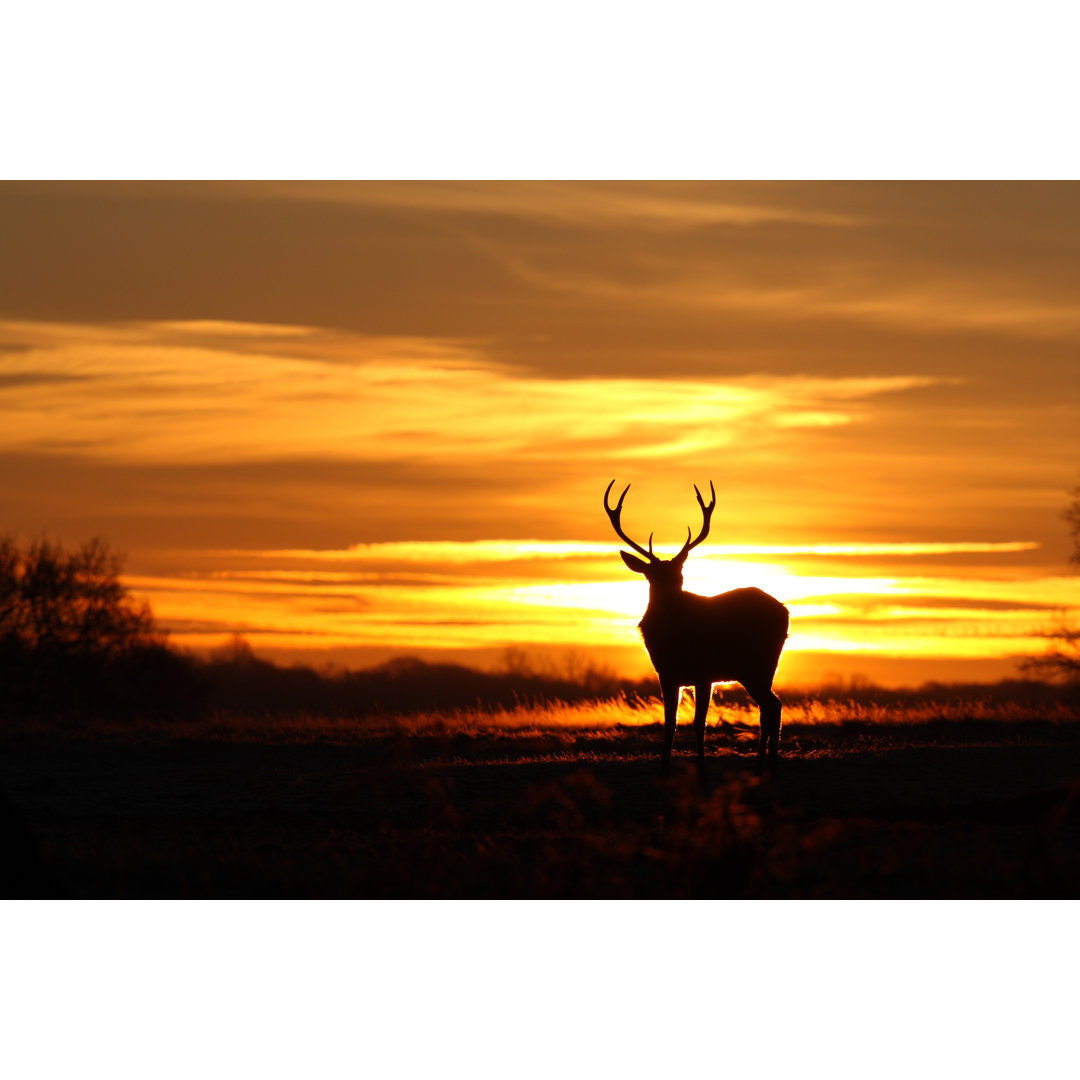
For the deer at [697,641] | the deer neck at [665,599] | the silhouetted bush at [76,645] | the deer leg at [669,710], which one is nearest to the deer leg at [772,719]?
the deer at [697,641]

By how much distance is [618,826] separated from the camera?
12930 millimetres

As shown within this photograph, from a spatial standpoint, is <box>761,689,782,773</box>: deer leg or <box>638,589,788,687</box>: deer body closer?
<box>761,689,782,773</box>: deer leg

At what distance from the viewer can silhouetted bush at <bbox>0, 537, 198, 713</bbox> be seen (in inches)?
1737

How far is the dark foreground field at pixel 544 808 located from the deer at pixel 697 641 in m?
0.68

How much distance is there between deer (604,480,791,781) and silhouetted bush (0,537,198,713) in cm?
3161

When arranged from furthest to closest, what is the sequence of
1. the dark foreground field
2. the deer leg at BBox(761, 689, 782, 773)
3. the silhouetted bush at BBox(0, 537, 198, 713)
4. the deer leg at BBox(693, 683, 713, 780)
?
the silhouetted bush at BBox(0, 537, 198, 713), the deer leg at BBox(761, 689, 782, 773), the deer leg at BBox(693, 683, 713, 780), the dark foreground field

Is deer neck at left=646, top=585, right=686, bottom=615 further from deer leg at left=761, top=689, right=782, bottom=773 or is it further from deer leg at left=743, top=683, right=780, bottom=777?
deer leg at left=761, top=689, right=782, bottom=773

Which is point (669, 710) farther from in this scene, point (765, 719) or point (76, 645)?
point (76, 645)

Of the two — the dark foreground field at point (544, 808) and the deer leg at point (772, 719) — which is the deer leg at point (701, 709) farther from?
the deer leg at point (772, 719)

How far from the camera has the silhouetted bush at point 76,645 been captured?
44125mm

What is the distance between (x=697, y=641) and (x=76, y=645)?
33.9 metres

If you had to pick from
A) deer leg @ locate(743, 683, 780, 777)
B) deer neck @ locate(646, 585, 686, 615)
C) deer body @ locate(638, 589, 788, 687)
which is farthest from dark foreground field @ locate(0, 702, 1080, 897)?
deer neck @ locate(646, 585, 686, 615)

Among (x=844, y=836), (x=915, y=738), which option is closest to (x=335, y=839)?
(x=844, y=836)

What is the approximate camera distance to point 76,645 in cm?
4531
